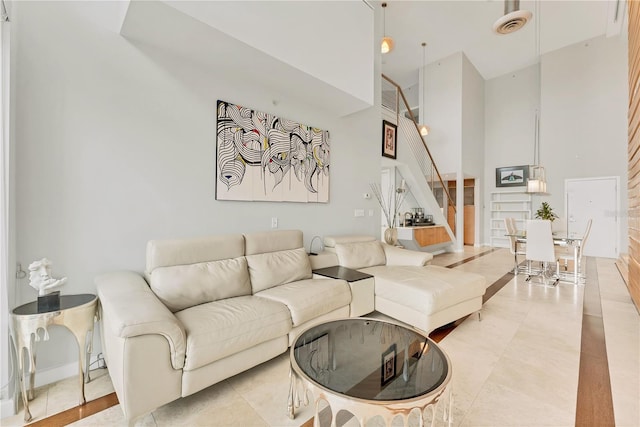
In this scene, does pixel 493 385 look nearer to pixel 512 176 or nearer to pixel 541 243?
pixel 541 243

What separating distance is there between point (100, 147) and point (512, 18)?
469 cm

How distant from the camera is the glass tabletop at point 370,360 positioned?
46.9 inches

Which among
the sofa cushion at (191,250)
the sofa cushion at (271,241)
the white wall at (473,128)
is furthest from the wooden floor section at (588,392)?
the white wall at (473,128)

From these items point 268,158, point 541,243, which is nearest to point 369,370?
point 268,158

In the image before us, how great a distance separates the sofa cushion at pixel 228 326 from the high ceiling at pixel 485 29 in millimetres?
5220

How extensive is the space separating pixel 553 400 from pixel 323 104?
11.0 feet

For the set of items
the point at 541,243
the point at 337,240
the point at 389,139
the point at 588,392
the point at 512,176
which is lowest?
the point at 588,392

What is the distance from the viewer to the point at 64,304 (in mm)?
1677

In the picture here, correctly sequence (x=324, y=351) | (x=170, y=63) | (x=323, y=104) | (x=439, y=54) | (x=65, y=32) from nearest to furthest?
(x=324, y=351), (x=65, y=32), (x=170, y=63), (x=323, y=104), (x=439, y=54)

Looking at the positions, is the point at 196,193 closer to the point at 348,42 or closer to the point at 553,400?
the point at 348,42

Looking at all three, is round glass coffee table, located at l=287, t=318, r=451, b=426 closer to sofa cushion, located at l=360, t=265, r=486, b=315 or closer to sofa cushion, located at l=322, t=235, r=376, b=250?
sofa cushion, located at l=360, t=265, r=486, b=315

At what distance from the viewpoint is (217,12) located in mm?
2027

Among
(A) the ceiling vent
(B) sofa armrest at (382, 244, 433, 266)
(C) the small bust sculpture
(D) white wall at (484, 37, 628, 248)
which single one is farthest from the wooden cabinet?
(C) the small bust sculpture

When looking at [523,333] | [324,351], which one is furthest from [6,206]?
[523,333]
